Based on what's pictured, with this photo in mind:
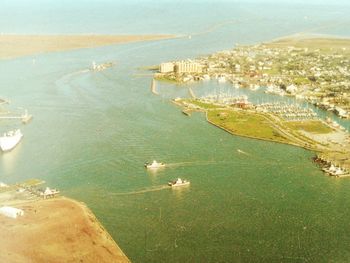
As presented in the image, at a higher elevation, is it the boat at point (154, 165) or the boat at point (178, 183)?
the boat at point (154, 165)

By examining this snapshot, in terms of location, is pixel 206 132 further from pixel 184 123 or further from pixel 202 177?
pixel 202 177

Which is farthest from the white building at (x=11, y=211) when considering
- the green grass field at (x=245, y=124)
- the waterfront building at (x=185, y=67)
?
the waterfront building at (x=185, y=67)

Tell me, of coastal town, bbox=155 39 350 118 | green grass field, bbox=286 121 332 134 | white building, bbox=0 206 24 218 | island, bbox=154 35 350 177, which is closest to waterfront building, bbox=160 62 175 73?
coastal town, bbox=155 39 350 118

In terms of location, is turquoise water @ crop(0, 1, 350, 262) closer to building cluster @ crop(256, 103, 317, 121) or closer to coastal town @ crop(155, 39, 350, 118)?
building cluster @ crop(256, 103, 317, 121)

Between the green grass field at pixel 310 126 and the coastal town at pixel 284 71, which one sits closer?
the green grass field at pixel 310 126

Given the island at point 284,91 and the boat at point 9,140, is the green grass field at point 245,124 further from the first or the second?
the boat at point 9,140

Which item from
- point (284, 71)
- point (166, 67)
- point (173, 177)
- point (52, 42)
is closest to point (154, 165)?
point (173, 177)

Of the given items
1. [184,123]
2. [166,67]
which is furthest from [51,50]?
[184,123]
